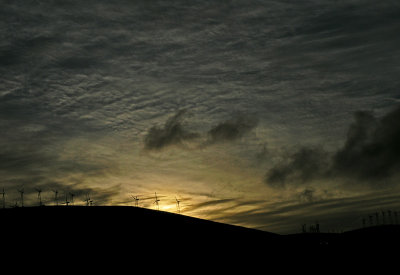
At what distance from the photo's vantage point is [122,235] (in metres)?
101

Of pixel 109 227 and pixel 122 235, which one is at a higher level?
pixel 109 227

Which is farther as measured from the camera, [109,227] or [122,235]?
[109,227]

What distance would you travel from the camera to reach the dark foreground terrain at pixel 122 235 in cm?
8725

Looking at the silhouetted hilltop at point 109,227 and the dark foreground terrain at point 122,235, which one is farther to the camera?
the silhouetted hilltop at point 109,227

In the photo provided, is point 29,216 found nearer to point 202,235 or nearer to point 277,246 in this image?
point 202,235

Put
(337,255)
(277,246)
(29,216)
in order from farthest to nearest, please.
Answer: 1. (337,255)
2. (277,246)
3. (29,216)

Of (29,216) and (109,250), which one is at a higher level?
(29,216)

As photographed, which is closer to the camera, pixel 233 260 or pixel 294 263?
pixel 233 260

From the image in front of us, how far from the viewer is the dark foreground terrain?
8725 cm

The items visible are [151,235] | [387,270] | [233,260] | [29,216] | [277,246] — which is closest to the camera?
[29,216]

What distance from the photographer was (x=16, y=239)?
276 ft

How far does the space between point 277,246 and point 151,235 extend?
63174mm

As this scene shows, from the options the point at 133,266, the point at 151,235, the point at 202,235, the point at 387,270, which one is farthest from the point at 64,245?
the point at 387,270

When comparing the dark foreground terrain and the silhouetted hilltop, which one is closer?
the dark foreground terrain
